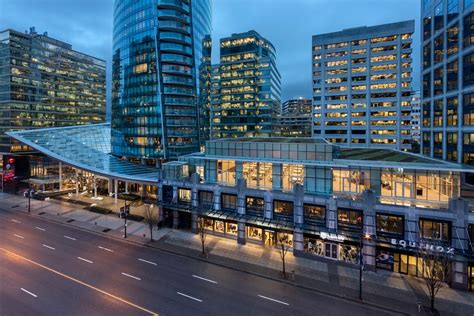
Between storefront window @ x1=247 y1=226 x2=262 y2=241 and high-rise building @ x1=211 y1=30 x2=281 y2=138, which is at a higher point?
high-rise building @ x1=211 y1=30 x2=281 y2=138

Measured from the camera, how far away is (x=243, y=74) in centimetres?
11762

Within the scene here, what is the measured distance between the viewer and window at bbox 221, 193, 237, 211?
38.3 metres

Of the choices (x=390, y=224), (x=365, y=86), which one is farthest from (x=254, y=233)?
(x=365, y=86)

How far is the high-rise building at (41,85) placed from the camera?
95438 millimetres

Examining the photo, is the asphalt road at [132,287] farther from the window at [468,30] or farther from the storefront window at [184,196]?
the window at [468,30]

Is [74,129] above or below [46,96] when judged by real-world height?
below

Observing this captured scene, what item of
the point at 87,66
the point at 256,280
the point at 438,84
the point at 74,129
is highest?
the point at 87,66

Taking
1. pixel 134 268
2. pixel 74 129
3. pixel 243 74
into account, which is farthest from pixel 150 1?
pixel 134 268

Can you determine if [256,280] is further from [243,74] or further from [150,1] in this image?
[243,74]

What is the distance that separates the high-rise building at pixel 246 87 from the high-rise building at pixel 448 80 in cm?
6193

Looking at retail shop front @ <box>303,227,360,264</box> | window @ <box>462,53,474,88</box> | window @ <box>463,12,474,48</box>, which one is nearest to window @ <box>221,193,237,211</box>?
retail shop front @ <box>303,227,360,264</box>

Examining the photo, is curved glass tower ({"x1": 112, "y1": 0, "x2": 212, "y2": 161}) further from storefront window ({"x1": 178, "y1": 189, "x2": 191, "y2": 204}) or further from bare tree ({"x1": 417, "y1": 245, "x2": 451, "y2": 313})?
bare tree ({"x1": 417, "y1": 245, "x2": 451, "y2": 313})

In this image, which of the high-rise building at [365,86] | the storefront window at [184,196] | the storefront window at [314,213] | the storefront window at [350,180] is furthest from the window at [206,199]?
the high-rise building at [365,86]

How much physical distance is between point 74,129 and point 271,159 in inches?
2886
